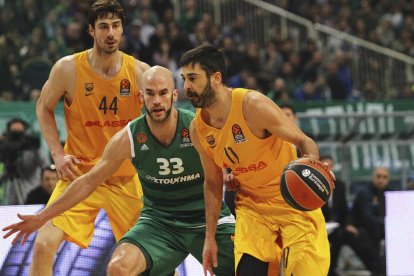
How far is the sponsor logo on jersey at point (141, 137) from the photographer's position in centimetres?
674

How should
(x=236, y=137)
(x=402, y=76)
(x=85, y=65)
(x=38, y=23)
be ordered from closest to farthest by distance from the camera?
(x=236, y=137), (x=85, y=65), (x=38, y=23), (x=402, y=76)

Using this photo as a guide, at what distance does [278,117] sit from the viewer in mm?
6105

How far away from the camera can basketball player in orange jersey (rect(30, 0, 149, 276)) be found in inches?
286

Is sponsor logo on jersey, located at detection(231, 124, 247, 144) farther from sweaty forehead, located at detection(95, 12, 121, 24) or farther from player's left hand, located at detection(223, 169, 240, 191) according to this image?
sweaty forehead, located at detection(95, 12, 121, 24)

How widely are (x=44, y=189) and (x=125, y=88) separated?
313 cm

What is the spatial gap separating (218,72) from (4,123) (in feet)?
19.6

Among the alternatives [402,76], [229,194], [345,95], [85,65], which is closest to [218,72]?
[85,65]

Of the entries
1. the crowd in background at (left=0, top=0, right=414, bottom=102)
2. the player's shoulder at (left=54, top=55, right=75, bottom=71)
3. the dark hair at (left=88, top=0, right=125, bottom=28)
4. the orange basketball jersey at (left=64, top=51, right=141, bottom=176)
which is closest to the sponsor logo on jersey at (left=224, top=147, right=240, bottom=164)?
the orange basketball jersey at (left=64, top=51, right=141, bottom=176)

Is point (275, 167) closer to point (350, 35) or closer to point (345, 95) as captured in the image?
point (345, 95)

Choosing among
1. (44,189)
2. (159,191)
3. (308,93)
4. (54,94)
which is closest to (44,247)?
(159,191)

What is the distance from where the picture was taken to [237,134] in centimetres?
628

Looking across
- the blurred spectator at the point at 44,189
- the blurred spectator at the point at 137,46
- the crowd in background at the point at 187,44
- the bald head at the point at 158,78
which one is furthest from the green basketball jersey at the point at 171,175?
the blurred spectator at the point at 137,46

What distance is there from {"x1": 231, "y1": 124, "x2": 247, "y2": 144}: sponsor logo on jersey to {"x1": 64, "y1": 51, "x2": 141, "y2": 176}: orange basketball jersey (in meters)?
1.44

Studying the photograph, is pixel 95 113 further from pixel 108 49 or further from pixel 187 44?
pixel 187 44
